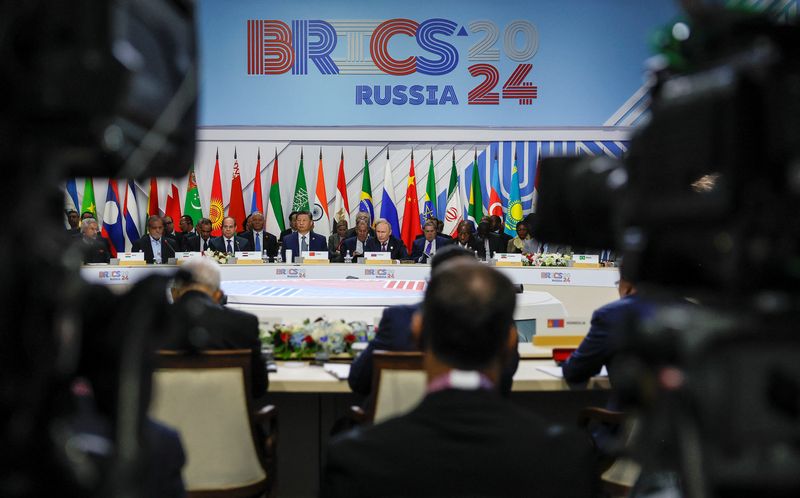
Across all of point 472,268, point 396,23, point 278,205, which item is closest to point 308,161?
point 278,205

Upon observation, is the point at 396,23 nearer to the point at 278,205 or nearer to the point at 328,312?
the point at 278,205

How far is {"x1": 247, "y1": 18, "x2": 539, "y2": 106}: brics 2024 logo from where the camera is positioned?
12.7m

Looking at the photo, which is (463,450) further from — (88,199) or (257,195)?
(257,195)

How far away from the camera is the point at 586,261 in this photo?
9141mm

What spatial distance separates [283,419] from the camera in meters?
3.67

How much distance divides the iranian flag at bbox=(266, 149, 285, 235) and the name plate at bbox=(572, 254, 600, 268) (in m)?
5.08

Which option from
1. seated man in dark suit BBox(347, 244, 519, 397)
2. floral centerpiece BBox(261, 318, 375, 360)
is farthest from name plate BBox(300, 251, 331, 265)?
seated man in dark suit BBox(347, 244, 519, 397)

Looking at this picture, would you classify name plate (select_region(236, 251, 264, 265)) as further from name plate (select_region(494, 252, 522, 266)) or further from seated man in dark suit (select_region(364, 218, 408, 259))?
name plate (select_region(494, 252, 522, 266))

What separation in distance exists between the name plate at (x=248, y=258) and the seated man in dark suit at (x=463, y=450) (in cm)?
771

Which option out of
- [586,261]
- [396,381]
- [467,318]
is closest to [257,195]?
[586,261]

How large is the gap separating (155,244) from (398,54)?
5.91 meters

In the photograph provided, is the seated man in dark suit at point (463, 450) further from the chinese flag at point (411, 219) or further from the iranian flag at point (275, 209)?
the iranian flag at point (275, 209)

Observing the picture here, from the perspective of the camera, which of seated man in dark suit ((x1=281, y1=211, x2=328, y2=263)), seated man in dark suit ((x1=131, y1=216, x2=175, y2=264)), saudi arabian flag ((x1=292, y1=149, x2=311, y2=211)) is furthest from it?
saudi arabian flag ((x1=292, y1=149, x2=311, y2=211))

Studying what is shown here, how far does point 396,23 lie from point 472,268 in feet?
39.4
